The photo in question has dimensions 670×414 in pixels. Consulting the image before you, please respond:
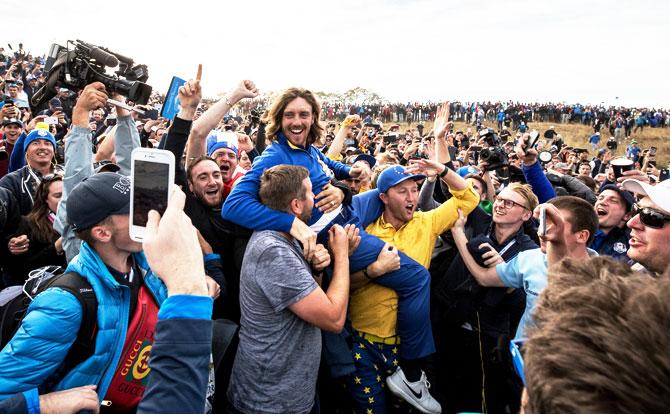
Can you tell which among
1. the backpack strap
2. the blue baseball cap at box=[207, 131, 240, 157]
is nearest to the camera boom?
the blue baseball cap at box=[207, 131, 240, 157]

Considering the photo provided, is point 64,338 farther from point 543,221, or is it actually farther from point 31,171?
point 31,171

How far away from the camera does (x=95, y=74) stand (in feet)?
9.78

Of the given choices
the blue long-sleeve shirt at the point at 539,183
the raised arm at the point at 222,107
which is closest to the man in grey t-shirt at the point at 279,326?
the raised arm at the point at 222,107

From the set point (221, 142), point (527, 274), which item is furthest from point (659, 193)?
point (221, 142)

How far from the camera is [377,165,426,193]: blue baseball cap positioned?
3.35 m

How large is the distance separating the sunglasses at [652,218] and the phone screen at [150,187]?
241 cm

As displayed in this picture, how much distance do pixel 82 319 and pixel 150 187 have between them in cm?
61

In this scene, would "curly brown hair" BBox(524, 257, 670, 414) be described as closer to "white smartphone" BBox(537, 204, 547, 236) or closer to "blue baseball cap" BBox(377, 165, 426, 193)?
"white smartphone" BBox(537, 204, 547, 236)

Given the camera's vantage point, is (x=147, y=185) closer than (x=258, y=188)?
Yes

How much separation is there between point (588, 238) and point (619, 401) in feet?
7.24

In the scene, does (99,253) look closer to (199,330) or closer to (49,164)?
(199,330)

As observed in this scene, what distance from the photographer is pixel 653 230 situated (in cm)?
221

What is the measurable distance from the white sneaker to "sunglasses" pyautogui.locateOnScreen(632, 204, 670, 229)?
5.70 ft

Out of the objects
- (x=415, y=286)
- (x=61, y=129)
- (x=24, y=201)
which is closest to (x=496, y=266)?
(x=415, y=286)
